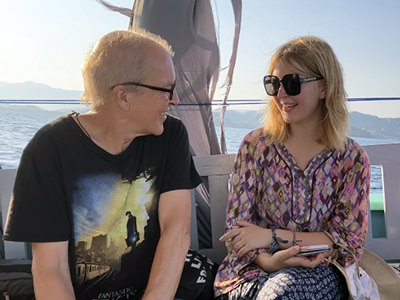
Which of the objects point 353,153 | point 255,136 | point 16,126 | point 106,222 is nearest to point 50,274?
point 106,222

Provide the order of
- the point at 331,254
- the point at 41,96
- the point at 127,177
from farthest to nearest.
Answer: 1. the point at 41,96
2. the point at 331,254
3. the point at 127,177

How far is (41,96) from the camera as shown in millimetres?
3369

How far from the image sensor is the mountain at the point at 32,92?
10.8 feet

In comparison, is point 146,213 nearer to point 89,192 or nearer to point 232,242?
point 89,192

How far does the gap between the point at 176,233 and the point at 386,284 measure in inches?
31.3

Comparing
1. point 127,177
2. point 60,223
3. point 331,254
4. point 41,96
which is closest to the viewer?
point 60,223

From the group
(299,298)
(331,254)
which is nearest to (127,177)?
(299,298)

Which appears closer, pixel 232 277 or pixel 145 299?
pixel 145 299

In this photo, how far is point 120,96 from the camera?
1305 mm

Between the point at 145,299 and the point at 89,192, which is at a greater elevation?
the point at 89,192

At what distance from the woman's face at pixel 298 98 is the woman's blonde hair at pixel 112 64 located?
0.56m

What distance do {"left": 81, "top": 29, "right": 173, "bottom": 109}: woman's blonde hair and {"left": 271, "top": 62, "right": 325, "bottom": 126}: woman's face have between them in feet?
1.85

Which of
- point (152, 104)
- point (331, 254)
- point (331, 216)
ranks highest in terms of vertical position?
point (152, 104)

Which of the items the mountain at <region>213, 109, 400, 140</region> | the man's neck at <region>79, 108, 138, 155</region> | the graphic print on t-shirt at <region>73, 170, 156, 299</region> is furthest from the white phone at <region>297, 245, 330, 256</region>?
the mountain at <region>213, 109, 400, 140</region>
